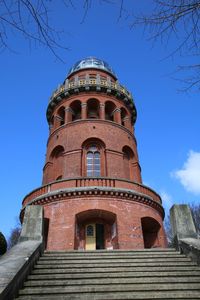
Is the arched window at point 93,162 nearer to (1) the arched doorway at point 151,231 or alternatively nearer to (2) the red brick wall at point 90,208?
(2) the red brick wall at point 90,208

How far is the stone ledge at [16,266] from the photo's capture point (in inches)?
194

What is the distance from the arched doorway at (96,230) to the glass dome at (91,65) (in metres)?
15.3

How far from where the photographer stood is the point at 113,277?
6.39m

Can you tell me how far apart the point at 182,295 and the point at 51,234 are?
9665 millimetres

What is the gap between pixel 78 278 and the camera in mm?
6363

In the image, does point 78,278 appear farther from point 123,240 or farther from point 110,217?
point 110,217

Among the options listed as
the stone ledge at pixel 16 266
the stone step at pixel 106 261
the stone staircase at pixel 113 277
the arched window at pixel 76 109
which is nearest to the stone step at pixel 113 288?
the stone staircase at pixel 113 277

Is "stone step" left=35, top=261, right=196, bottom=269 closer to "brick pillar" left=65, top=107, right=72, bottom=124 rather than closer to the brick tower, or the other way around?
the brick tower

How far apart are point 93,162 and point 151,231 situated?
18.8 feet

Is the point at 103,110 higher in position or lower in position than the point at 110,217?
higher

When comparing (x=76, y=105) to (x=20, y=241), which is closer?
(x=20, y=241)

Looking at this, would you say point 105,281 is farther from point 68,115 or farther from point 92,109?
point 92,109

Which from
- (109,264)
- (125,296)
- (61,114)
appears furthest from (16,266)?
(61,114)

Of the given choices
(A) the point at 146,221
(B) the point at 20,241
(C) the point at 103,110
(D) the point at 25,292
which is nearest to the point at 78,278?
(D) the point at 25,292
